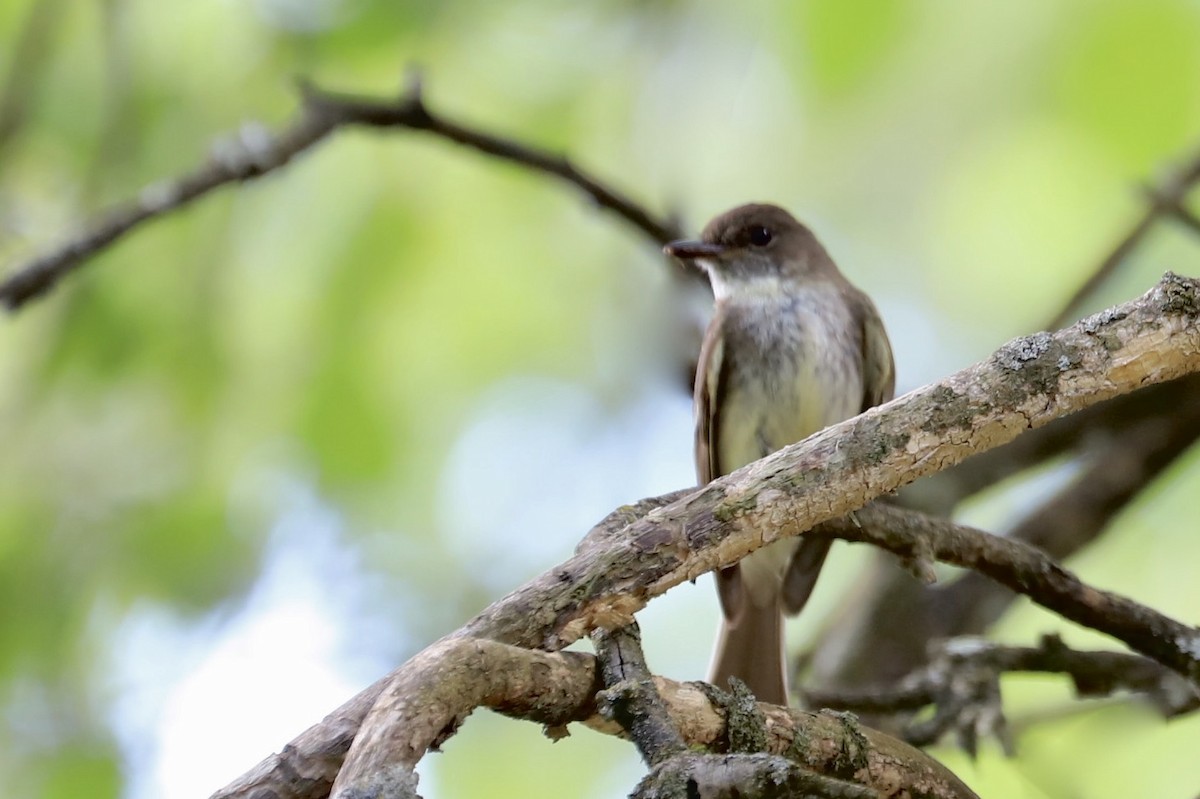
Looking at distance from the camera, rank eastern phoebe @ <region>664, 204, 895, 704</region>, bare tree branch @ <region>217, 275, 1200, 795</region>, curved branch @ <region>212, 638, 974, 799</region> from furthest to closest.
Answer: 1. eastern phoebe @ <region>664, 204, 895, 704</region>
2. bare tree branch @ <region>217, 275, 1200, 795</region>
3. curved branch @ <region>212, 638, 974, 799</region>

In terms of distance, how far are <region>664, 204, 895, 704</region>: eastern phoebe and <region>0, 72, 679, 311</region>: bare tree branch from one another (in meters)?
0.62

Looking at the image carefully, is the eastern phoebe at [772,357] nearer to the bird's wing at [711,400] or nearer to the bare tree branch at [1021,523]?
the bird's wing at [711,400]

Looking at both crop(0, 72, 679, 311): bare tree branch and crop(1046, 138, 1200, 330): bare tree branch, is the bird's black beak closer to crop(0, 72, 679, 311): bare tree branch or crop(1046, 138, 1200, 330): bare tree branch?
crop(0, 72, 679, 311): bare tree branch

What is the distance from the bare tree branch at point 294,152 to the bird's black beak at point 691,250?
0.37 metres

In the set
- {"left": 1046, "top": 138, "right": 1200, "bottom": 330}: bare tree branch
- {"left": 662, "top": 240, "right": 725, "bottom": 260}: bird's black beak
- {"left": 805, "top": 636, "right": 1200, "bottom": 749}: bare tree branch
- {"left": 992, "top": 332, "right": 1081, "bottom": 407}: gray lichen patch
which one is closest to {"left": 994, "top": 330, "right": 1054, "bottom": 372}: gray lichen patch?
{"left": 992, "top": 332, "right": 1081, "bottom": 407}: gray lichen patch

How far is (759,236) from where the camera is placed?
430 cm

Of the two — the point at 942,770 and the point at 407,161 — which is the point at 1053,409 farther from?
the point at 407,161

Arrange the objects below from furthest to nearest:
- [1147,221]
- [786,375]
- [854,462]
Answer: [786,375] → [1147,221] → [854,462]

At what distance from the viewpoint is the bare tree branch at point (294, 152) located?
10.6 ft

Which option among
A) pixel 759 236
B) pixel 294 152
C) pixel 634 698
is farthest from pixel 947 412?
→ pixel 759 236

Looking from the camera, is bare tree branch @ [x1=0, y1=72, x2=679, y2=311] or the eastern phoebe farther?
the eastern phoebe

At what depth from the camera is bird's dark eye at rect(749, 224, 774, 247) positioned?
169 inches

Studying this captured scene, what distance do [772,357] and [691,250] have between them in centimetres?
44

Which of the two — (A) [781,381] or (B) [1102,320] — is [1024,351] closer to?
(B) [1102,320]
